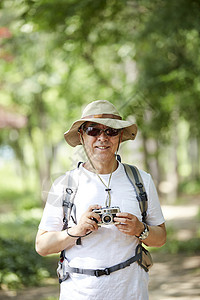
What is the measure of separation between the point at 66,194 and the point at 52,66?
41.8ft

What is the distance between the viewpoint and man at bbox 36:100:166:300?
2449 mm

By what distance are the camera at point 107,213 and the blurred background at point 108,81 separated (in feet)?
1.84

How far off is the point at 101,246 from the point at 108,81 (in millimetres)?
12825

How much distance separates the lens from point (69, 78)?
48.0ft

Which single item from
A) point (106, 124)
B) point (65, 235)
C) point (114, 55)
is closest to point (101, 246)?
point (65, 235)

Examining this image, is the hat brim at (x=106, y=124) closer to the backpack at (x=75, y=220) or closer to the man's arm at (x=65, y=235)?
the backpack at (x=75, y=220)

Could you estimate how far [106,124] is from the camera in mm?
2609

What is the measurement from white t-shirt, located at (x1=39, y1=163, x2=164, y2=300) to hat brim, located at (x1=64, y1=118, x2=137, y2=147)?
313 mm

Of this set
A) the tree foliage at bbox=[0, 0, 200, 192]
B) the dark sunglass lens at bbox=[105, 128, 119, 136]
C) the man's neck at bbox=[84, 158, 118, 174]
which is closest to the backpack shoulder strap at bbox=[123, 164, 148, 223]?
the man's neck at bbox=[84, 158, 118, 174]

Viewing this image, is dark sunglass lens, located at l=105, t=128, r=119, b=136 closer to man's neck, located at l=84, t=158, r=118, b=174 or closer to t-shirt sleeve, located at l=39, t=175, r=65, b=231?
man's neck, located at l=84, t=158, r=118, b=174

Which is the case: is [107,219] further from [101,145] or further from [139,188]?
[101,145]

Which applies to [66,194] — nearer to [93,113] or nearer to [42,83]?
[93,113]

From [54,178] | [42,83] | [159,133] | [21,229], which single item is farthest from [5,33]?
[54,178]

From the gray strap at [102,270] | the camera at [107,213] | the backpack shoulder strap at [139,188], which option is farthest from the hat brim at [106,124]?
the gray strap at [102,270]
